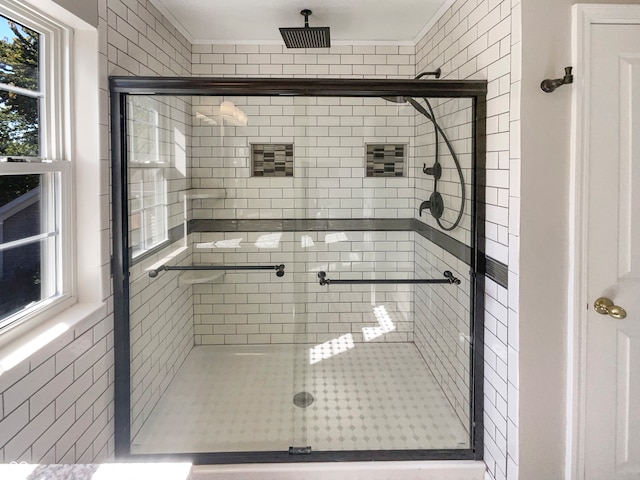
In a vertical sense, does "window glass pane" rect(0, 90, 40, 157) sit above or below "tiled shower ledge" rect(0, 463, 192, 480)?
above

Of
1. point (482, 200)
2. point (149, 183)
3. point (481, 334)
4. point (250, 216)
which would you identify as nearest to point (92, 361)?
point (149, 183)

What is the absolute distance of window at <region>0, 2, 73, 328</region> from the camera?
1483mm

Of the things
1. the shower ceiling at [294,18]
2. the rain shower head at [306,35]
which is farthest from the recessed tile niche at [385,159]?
the shower ceiling at [294,18]

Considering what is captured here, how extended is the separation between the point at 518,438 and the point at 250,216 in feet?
5.90

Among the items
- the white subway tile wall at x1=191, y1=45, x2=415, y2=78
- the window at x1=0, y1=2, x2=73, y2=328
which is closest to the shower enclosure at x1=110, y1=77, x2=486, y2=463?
the window at x1=0, y1=2, x2=73, y2=328

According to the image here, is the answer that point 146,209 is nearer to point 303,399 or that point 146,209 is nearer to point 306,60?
point 303,399

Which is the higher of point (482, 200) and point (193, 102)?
point (193, 102)

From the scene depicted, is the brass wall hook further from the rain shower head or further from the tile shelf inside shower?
the tile shelf inside shower

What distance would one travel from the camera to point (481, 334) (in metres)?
2.02

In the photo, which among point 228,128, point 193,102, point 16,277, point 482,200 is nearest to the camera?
point 16,277

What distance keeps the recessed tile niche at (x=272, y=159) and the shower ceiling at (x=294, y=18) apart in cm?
90

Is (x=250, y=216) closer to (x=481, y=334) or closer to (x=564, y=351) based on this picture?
(x=481, y=334)

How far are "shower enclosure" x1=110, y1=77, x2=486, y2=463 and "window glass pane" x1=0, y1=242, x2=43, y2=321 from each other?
1.24 feet

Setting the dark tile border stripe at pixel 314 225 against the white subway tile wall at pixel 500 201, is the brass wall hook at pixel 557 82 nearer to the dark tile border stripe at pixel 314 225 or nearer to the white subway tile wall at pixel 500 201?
the white subway tile wall at pixel 500 201
